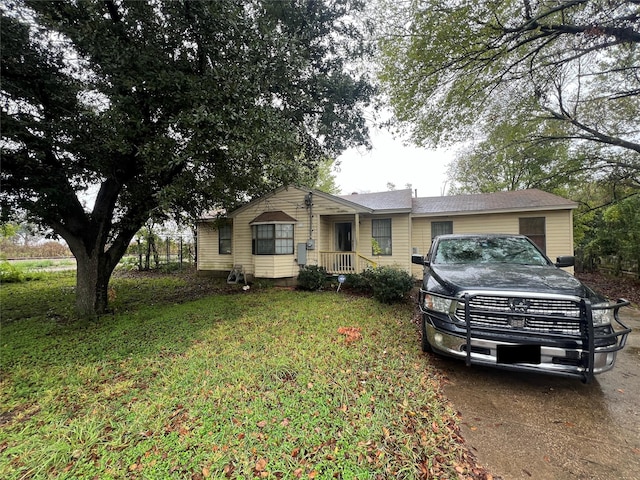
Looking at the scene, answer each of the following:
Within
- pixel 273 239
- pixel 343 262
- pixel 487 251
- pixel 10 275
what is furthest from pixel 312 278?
pixel 10 275

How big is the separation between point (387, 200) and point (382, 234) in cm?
156

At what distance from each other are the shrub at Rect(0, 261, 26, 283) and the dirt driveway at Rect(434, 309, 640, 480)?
55.1 feet

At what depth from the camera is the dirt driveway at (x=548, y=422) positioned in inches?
74.9

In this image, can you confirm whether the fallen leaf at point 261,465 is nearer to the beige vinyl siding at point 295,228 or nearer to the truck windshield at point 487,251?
the truck windshield at point 487,251

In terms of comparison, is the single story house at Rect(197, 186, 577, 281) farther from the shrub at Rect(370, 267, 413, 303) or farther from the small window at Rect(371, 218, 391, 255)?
the shrub at Rect(370, 267, 413, 303)

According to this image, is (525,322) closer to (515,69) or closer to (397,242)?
A: (397,242)

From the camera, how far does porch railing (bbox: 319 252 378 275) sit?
947 cm

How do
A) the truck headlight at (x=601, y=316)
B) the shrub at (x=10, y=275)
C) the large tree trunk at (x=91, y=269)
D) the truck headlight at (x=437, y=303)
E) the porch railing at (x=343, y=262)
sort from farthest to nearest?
the shrub at (x=10, y=275) → the porch railing at (x=343, y=262) → the large tree trunk at (x=91, y=269) → the truck headlight at (x=437, y=303) → the truck headlight at (x=601, y=316)

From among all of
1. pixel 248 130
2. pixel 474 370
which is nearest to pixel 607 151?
pixel 474 370

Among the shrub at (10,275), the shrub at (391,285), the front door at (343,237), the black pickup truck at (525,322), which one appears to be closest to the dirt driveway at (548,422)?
the black pickup truck at (525,322)

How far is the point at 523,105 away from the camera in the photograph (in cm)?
871

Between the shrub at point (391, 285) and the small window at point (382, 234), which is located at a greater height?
the small window at point (382, 234)

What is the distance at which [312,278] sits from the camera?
29.4 feet

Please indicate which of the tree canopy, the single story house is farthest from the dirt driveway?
the single story house
